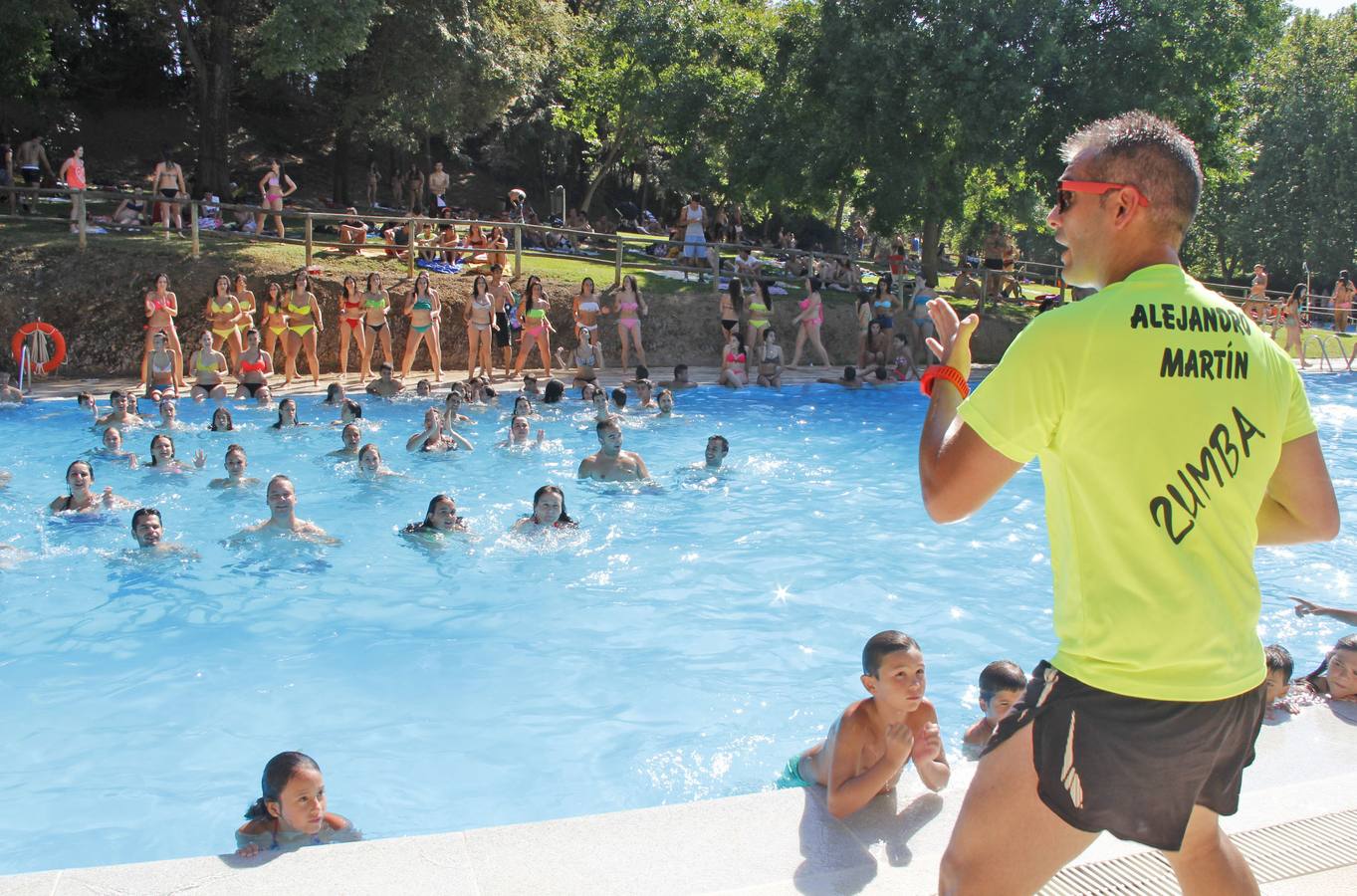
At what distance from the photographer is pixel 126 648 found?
24.6ft

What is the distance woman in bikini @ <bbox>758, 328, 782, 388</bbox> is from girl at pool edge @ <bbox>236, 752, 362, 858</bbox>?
46.3 feet

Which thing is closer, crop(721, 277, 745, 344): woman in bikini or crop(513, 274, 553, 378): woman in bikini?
crop(513, 274, 553, 378): woman in bikini

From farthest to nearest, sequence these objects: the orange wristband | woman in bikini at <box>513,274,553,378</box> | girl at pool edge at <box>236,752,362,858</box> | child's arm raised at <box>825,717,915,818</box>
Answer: woman in bikini at <box>513,274,553,378</box>
girl at pool edge at <box>236,752,362,858</box>
child's arm raised at <box>825,717,915,818</box>
the orange wristband

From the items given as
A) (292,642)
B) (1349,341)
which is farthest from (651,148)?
(292,642)

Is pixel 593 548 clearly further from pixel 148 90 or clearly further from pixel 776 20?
pixel 148 90

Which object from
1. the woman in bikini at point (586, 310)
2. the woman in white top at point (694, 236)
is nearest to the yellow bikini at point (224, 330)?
the woman in bikini at point (586, 310)

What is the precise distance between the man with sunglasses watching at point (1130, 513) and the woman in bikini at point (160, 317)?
15330 millimetres

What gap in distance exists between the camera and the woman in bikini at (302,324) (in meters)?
16.3

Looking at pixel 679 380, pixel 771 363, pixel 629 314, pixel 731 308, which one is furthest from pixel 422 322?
Answer: pixel 771 363

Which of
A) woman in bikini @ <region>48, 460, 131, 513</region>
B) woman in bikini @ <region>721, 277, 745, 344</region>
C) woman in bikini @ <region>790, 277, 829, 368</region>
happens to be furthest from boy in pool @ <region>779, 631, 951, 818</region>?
woman in bikini @ <region>790, 277, 829, 368</region>

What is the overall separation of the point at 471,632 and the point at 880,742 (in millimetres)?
4482

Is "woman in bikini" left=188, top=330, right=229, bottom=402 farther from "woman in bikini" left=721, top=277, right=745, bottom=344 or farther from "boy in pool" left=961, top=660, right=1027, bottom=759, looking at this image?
"boy in pool" left=961, top=660, right=1027, bottom=759

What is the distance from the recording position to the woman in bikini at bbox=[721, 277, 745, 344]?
64.0 feet

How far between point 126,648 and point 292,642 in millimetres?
1072
